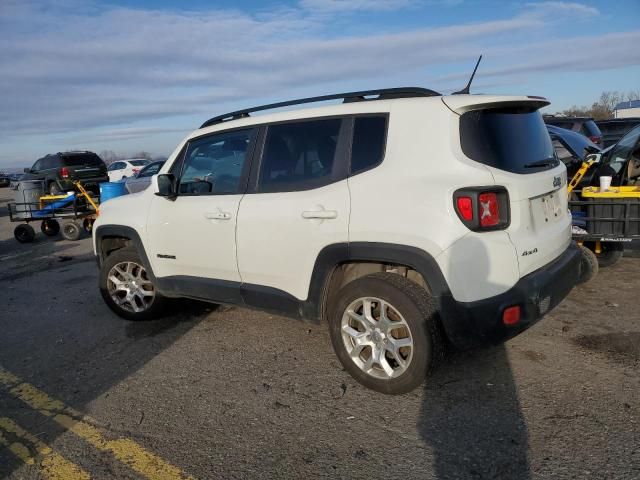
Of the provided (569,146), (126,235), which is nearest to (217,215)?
(126,235)

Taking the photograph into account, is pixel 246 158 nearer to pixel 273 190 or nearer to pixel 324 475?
pixel 273 190

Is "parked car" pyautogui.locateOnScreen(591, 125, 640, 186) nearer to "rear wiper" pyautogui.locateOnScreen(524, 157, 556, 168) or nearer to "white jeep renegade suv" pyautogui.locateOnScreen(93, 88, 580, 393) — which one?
"white jeep renegade suv" pyautogui.locateOnScreen(93, 88, 580, 393)

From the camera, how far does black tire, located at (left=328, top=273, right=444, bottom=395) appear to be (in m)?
3.04

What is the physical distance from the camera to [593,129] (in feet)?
40.7

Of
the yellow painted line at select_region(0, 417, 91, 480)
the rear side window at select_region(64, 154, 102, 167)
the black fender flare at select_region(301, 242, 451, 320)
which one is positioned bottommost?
the yellow painted line at select_region(0, 417, 91, 480)

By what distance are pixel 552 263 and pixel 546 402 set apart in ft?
2.85

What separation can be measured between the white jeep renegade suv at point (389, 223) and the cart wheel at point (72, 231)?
7934 mm

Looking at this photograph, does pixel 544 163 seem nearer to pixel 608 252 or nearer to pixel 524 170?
pixel 524 170

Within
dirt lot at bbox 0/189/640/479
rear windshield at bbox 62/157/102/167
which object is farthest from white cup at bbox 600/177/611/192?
rear windshield at bbox 62/157/102/167

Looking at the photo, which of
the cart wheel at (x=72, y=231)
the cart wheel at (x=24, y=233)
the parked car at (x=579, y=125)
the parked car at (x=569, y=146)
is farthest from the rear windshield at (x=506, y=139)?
the cart wheel at (x=24, y=233)

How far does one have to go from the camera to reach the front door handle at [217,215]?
3.90m

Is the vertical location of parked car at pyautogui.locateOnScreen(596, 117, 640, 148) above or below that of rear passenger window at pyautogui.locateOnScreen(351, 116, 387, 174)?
below

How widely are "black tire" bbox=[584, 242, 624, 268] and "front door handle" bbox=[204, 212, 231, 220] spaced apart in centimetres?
395

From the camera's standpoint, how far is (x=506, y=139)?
124 inches
